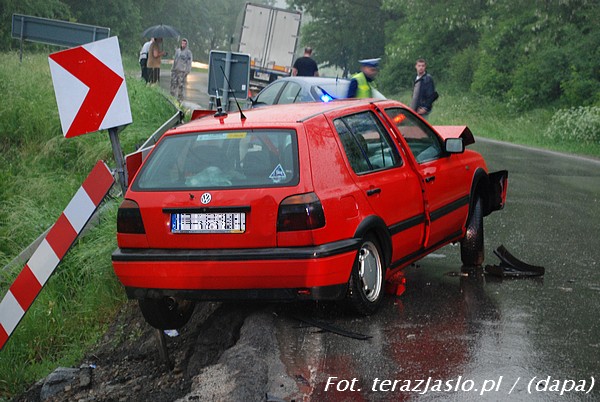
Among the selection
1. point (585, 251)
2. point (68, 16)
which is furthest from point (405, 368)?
point (68, 16)

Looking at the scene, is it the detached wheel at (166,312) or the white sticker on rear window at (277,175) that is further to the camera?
the detached wheel at (166,312)

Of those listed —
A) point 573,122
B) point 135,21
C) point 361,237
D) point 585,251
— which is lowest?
point 135,21

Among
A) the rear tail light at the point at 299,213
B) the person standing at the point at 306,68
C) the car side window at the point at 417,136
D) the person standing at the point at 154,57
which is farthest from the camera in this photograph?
the person standing at the point at 154,57

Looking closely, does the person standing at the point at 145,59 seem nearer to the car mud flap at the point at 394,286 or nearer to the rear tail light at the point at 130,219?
the car mud flap at the point at 394,286

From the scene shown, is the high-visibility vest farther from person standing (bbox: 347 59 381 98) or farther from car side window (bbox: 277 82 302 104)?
car side window (bbox: 277 82 302 104)

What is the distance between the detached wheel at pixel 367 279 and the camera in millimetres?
7102

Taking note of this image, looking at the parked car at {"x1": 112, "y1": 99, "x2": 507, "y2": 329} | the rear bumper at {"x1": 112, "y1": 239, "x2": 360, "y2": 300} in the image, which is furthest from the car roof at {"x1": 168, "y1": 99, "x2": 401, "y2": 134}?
the rear bumper at {"x1": 112, "y1": 239, "x2": 360, "y2": 300}

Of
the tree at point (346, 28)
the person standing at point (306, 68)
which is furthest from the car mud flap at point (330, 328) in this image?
the tree at point (346, 28)

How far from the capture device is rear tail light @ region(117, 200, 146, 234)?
7.05 metres

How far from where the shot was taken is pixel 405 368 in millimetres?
6145

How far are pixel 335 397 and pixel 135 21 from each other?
61.3 metres

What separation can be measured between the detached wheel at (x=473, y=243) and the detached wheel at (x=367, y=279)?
6.64ft

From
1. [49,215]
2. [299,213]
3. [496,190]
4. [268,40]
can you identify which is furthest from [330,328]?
[268,40]

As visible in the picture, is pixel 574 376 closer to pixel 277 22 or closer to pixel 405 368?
pixel 405 368
